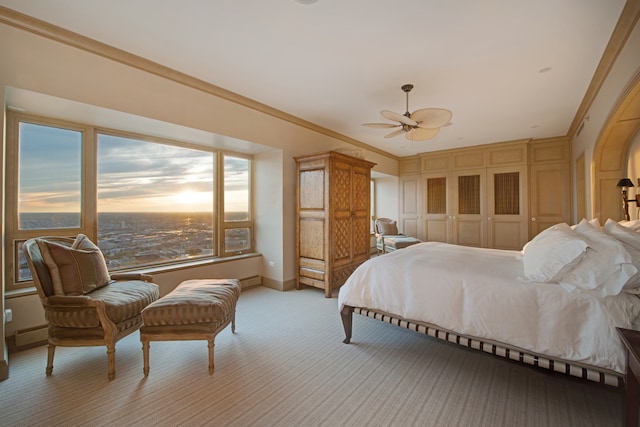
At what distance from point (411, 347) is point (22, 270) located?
382 cm

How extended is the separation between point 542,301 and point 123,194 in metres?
4.28

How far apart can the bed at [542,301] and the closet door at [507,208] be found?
4.35m

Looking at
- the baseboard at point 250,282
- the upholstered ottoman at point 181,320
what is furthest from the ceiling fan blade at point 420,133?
the baseboard at point 250,282

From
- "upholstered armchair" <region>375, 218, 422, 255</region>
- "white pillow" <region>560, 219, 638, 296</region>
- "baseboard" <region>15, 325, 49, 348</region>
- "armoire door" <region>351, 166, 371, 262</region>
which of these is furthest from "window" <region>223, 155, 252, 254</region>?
"white pillow" <region>560, 219, 638, 296</region>

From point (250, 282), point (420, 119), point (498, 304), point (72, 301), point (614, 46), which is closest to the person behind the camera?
point (498, 304)

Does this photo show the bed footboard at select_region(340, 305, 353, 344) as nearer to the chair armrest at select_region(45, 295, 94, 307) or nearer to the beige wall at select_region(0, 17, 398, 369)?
Result: the beige wall at select_region(0, 17, 398, 369)

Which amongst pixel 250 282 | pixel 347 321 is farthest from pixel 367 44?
pixel 250 282

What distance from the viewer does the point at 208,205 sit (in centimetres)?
419

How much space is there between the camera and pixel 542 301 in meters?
1.74

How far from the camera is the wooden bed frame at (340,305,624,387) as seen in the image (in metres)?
1.56

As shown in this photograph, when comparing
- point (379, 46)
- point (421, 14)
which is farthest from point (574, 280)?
point (379, 46)

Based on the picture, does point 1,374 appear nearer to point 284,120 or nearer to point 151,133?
point 151,133

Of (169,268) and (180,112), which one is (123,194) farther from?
(180,112)

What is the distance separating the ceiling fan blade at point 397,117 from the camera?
2.87 m
